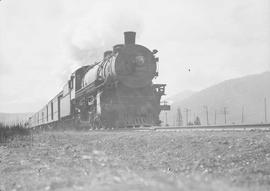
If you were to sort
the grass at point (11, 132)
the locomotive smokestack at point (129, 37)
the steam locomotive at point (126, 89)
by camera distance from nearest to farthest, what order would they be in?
the grass at point (11, 132), the steam locomotive at point (126, 89), the locomotive smokestack at point (129, 37)

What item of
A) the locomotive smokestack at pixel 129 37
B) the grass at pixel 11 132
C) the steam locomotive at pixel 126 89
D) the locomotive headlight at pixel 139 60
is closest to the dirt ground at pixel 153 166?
the grass at pixel 11 132

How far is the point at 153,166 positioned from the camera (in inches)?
294

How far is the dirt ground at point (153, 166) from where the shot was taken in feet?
14.9

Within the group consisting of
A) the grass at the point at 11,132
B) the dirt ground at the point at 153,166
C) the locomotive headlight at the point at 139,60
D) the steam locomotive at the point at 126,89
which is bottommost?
the dirt ground at the point at 153,166

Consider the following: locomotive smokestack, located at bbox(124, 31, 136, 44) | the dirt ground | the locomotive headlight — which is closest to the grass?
the locomotive headlight

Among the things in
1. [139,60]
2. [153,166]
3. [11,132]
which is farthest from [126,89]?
[153,166]

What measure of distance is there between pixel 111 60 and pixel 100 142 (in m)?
9.80

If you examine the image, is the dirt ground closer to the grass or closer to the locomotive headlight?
the grass

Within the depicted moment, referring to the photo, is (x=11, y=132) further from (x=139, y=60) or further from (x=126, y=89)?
(x=139, y=60)

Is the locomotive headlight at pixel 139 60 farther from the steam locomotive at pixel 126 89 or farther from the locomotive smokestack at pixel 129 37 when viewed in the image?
the locomotive smokestack at pixel 129 37

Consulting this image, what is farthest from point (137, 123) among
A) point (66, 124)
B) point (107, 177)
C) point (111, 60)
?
point (107, 177)

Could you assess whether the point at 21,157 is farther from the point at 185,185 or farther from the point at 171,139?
the point at 185,185

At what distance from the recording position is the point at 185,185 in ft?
11.6

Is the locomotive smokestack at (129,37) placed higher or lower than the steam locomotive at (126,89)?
higher
